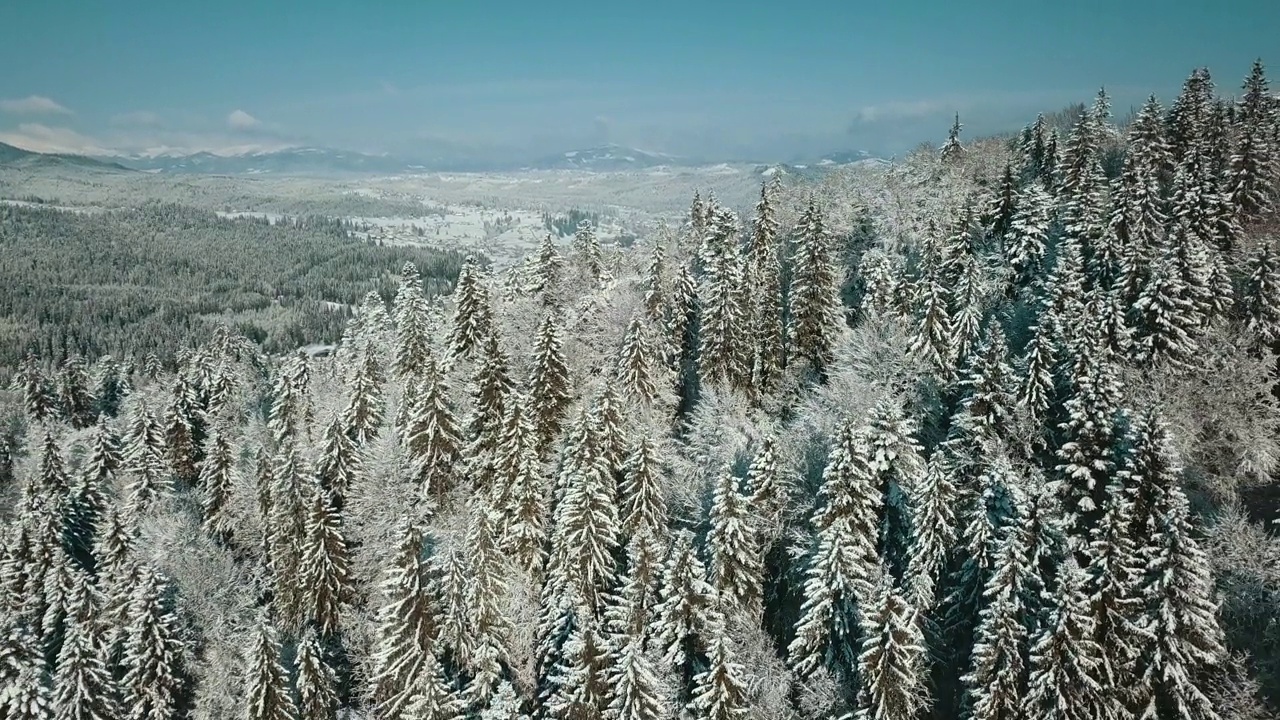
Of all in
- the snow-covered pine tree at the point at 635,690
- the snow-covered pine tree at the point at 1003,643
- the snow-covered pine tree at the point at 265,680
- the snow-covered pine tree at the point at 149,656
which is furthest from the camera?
the snow-covered pine tree at the point at 149,656

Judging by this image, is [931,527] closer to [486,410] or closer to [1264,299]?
[486,410]

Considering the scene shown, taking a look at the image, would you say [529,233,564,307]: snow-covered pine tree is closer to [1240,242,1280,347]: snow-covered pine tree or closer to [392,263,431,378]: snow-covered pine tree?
[392,263,431,378]: snow-covered pine tree

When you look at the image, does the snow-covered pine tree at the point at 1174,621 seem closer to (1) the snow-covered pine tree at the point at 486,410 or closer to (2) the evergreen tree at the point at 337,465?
(1) the snow-covered pine tree at the point at 486,410

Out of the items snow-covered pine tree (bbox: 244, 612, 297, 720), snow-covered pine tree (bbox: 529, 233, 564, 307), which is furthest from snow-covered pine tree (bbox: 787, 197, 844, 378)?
snow-covered pine tree (bbox: 244, 612, 297, 720)

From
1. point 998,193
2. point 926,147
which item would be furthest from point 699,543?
point 926,147

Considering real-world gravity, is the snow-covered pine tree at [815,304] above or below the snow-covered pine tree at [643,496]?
above

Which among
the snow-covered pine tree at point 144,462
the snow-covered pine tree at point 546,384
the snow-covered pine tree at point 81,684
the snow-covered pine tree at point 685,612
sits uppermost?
the snow-covered pine tree at point 546,384

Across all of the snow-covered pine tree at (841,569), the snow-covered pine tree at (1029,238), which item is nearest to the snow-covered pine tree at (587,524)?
the snow-covered pine tree at (841,569)

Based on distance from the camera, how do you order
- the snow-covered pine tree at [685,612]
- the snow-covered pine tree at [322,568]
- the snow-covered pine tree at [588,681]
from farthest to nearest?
the snow-covered pine tree at [322,568], the snow-covered pine tree at [685,612], the snow-covered pine tree at [588,681]
